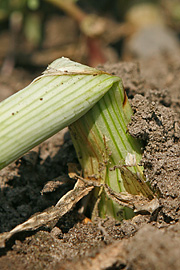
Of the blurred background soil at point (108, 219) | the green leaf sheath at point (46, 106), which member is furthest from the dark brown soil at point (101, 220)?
the green leaf sheath at point (46, 106)

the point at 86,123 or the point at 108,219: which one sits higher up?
the point at 86,123

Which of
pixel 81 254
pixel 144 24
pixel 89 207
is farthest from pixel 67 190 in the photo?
pixel 144 24

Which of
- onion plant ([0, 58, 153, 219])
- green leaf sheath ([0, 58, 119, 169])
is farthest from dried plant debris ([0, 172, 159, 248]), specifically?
green leaf sheath ([0, 58, 119, 169])

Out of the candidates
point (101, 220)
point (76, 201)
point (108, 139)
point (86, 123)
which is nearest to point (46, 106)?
point (86, 123)

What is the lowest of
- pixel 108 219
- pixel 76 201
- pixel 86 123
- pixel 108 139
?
pixel 108 219

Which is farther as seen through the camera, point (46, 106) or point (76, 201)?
point (76, 201)

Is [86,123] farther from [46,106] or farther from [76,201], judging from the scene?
[76,201]

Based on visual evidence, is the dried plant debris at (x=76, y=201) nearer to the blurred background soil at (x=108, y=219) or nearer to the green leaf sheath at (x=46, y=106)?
the blurred background soil at (x=108, y=219)
